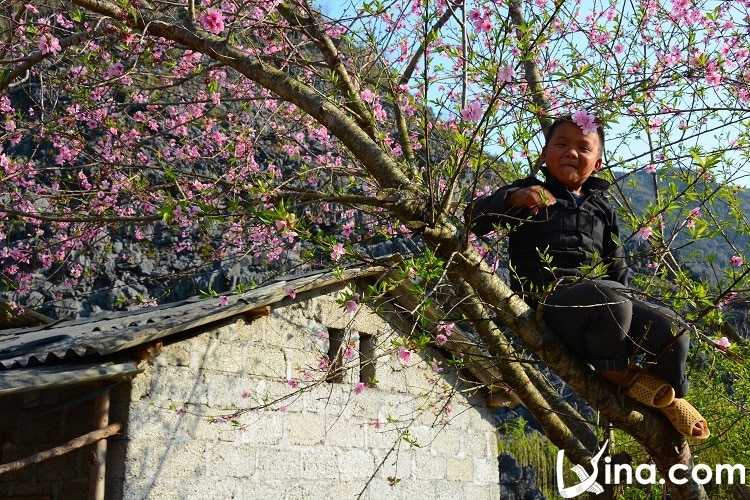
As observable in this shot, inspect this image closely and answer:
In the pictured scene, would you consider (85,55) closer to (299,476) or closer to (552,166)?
(552,166)

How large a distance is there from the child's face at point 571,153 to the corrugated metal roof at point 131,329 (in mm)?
1670

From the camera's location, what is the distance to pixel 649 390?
2.91m

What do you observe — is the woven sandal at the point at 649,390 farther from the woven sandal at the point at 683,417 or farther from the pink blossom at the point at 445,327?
the pink blossom at the point at 445,327

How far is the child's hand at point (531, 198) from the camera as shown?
2992mm

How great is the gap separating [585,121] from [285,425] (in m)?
4.02

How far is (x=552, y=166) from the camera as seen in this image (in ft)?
11.2

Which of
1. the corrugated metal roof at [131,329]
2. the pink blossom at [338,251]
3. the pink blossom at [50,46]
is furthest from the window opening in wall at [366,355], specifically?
the pink blossom at [50,46]

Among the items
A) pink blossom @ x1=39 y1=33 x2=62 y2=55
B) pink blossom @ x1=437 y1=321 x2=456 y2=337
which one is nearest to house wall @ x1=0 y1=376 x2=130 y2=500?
pink blossom @ x1=437 y1=321 x2=456 y2=337

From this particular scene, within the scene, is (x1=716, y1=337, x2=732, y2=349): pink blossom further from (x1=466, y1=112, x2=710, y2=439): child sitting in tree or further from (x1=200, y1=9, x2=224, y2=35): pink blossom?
(x1=200, y1=9, x2=224, y2=35): pink blossom

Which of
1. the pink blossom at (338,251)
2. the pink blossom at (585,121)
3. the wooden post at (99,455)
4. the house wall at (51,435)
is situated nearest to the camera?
the pink blossom at (585,121)

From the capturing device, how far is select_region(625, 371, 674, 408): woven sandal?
2.91 m

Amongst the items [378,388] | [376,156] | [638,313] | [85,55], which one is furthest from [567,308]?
[378,388]

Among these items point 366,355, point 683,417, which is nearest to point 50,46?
point 683,417

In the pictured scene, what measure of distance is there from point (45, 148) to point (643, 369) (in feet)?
55.2
